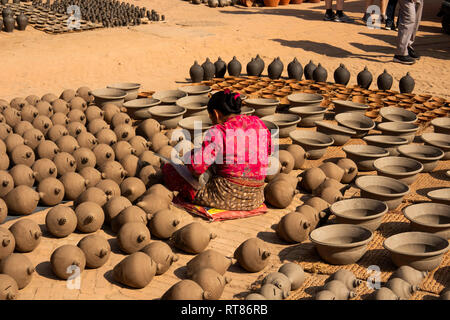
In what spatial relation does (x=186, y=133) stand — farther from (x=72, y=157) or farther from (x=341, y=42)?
(x=341, y=42)

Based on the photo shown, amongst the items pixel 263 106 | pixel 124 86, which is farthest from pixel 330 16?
pixel 124 86

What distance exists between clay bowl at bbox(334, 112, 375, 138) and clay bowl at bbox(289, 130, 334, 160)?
2.07ft

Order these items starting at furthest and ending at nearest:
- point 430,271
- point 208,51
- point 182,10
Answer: point 182,10 < point 208,51 < point 430,271

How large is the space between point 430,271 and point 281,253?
4.23 ft

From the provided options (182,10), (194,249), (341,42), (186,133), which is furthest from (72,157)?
(182,10)

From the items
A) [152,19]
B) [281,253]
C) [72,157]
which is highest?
[152,19]

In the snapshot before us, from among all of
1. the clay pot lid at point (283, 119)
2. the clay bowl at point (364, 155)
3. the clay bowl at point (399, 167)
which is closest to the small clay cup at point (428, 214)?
the clay bowl at point (399, 167)

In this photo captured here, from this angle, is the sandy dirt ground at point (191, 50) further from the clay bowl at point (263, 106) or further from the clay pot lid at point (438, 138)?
the clay pot lid at point (438, 138)

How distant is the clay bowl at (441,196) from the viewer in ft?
17.6

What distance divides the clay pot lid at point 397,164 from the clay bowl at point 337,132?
1090 mm

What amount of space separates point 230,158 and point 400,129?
315 cm

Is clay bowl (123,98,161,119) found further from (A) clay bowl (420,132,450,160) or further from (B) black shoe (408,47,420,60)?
(B) black shoe (408,47,420,60)

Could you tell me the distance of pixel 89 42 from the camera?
13.3 m
